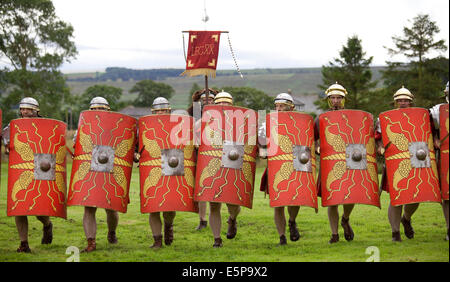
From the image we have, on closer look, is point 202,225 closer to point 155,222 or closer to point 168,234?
point 168,234

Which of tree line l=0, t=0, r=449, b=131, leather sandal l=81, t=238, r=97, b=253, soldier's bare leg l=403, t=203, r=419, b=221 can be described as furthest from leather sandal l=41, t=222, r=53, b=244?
tree line l=0, t=0, r=449, b=131

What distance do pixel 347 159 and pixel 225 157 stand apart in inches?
61.9

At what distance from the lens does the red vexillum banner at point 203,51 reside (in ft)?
31.6

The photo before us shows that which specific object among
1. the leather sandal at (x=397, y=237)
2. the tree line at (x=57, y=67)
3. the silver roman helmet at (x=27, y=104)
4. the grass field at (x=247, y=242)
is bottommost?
the grass field at (x=247, y=242)

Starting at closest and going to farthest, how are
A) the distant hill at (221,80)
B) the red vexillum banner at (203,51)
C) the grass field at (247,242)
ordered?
the grass field at (247,242), the red vexillum banner at (203,51), the distant hill at (221,80)

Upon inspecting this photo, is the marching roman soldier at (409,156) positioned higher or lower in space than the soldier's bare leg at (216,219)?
higher

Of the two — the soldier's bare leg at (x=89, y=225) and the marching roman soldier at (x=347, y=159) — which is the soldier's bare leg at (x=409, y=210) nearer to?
the marching roman soldier at (x=347, y=159)

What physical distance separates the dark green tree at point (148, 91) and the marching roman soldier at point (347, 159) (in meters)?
68.0

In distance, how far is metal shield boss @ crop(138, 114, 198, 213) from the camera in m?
8.52

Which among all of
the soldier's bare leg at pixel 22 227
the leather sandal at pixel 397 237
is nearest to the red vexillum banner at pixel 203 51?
the soldier's bare leg at pixel 22 227

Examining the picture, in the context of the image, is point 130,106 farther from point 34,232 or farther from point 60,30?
point 34,232

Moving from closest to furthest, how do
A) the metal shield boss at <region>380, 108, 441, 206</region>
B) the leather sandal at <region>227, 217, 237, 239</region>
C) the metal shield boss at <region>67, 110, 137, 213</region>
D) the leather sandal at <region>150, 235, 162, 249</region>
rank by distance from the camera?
the metal shield boss at <region>380, 108, 441, 206</region>
the metal shield boss at <region>67, 110, 137, 213</region>
the leather sandal at <region>150, 235, 162, 249</region>
the leather sandal at <region>227, 217, 237, 239</region>

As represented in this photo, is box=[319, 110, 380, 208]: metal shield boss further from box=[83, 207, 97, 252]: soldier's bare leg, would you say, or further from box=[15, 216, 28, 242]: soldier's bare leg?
box=[15, 216, 28, 242]: soldier's bare leg
